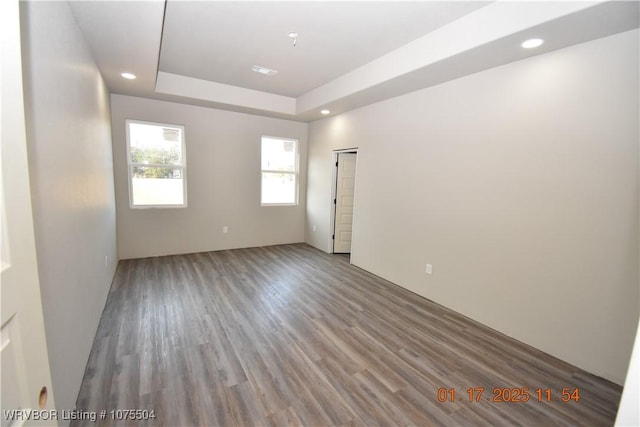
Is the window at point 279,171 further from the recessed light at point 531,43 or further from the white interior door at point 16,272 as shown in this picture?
the white interior door at point 16,272

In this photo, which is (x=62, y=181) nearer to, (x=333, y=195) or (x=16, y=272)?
(x=16, y=272)

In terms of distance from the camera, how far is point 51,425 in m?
0.84

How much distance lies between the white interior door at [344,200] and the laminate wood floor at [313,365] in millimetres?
1992

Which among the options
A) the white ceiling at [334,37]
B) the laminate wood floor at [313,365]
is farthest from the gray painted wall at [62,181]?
the white ceiling at [334,37]

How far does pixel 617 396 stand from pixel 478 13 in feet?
10.1

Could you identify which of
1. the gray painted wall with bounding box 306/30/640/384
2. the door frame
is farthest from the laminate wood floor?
the door frame

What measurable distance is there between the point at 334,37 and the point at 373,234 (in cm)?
269

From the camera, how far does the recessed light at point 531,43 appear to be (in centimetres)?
223

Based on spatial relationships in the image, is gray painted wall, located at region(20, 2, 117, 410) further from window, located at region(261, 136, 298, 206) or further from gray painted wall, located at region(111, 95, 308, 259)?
window, located at region(261, 136, 298, 206)

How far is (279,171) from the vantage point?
19.5 feet

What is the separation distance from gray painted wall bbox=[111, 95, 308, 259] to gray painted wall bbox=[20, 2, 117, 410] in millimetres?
2099

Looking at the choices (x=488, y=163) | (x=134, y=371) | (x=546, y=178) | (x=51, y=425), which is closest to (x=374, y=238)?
(x=488, y=163)

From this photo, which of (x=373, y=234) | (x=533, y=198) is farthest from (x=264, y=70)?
(x=533, y=198)

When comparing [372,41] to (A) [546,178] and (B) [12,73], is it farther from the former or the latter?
(B) [12,73]
